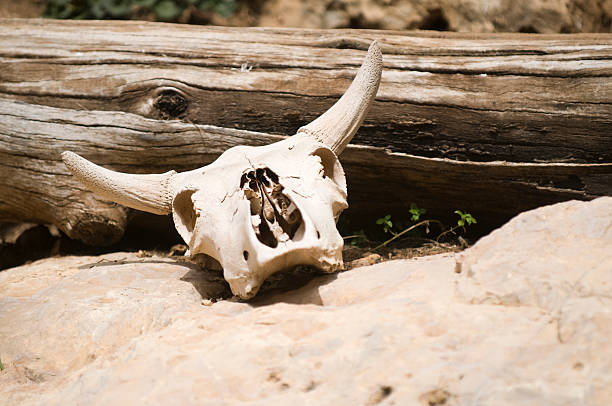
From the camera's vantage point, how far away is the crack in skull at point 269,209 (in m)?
2.30

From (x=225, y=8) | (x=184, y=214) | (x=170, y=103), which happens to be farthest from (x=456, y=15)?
(x=184, y=214)

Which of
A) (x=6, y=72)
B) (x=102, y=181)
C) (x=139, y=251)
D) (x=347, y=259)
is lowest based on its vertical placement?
(x=139, y=251)

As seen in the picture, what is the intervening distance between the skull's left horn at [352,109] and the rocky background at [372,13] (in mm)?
3556

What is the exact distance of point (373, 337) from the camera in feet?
5.85

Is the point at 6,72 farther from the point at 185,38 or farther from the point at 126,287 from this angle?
the point at 126,287

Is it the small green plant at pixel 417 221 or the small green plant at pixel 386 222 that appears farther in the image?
the small green plant at pixel 386 222

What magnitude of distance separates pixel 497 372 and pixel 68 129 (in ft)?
10.0

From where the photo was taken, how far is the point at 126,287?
2.74 m

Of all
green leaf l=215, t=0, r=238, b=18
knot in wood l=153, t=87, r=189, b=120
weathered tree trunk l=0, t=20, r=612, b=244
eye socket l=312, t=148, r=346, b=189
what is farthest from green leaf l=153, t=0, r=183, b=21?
eye socket l=312, t=148, r=346, b=189

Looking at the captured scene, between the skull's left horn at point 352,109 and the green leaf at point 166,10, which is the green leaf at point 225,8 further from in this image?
the skull's left horn at point 352,109

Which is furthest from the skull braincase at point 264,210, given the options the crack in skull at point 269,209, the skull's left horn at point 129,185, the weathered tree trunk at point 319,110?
the weathered tree trunk at point 319,110

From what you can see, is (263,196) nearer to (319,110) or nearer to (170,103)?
(319,110)

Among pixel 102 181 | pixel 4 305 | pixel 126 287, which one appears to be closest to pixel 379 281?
pixel 126 287

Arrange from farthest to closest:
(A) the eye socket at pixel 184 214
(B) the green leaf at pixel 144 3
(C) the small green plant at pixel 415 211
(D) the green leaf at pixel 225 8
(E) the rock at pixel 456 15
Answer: (D) the green leaf at pixel 225 8 → (B) the green leaf at pixel 144 3 → (E) the rock at pixel 456 15 → (C) the small green plant at pixel 415 211 → (A) the eye socket at pixel 184 214
